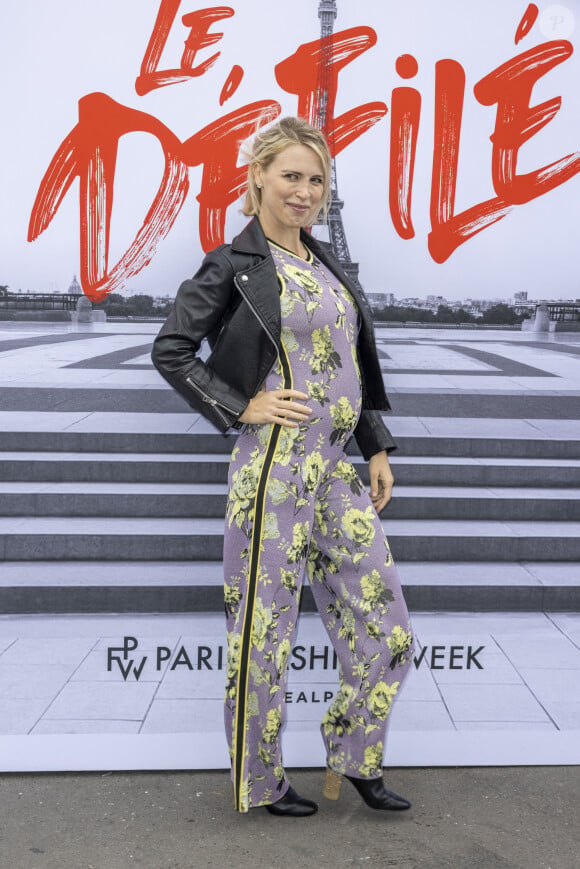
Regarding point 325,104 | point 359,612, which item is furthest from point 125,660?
point 325,104

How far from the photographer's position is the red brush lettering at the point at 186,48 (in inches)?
136

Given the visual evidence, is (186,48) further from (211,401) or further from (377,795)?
(377,795)

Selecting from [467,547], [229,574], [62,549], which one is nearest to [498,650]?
[467,547]

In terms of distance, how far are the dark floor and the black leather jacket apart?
1005mm

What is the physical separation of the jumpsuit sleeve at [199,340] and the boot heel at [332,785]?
95cm

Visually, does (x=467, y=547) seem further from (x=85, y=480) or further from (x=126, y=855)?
(x=126, y=855)

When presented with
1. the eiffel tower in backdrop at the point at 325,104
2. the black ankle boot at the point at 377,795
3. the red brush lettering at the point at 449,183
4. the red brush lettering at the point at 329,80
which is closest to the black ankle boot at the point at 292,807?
the black ankle boot at the point at 377,795

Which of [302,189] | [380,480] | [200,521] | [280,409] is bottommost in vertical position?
[200,521]

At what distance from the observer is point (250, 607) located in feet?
6.17

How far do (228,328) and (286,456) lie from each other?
0.32m

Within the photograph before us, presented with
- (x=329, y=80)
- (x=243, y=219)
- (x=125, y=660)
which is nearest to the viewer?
(x=125, y=660)

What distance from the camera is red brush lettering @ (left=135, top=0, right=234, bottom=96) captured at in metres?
3.46

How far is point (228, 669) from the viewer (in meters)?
1.96

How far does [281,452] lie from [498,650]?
1.77 m
